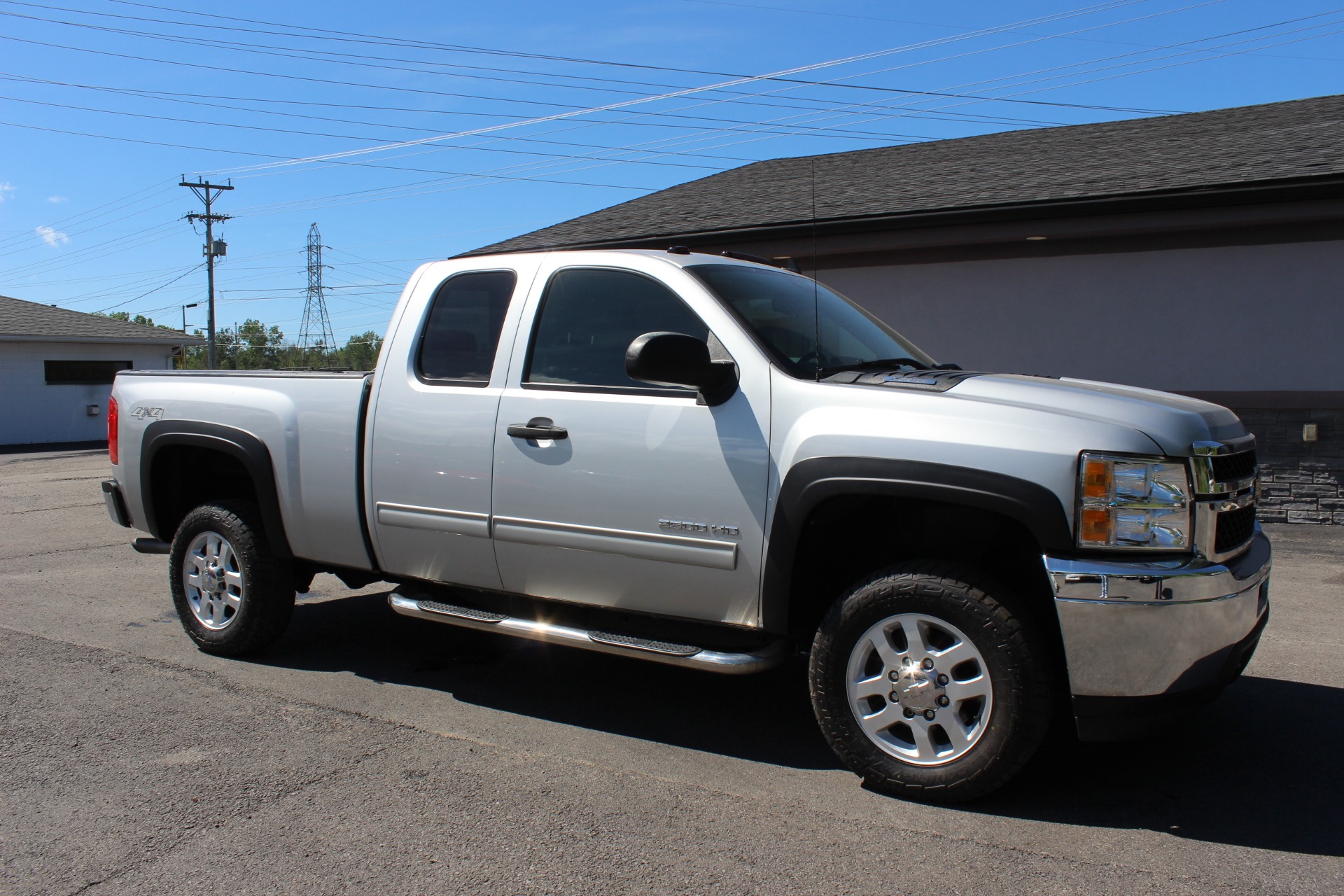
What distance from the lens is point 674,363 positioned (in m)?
3.69

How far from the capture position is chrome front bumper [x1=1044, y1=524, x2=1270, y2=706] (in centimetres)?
311

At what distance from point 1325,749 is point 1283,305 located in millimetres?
7288

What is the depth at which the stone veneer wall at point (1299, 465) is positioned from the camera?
381 inches

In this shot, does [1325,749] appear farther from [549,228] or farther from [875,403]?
[549,228]

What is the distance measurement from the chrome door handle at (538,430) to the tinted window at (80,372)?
29123 mm

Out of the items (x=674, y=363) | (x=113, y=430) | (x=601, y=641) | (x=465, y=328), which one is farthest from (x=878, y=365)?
(x=113, y=430)

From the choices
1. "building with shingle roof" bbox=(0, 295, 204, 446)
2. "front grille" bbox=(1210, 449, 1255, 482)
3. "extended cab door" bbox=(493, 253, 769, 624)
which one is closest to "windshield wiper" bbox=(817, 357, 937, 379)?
"extended cab door" bbox=(493, 253, 769, 624)

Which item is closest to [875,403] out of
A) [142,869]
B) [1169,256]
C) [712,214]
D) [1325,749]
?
[1325,749]

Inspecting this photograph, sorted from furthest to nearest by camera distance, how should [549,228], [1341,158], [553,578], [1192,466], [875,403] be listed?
1. [549,228]
2. [1341,158]
3. [553,578]
4. [875,403]
5. [1192,466]

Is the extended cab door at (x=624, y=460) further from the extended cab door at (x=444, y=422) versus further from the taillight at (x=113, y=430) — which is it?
the taillight at (x=113, y=430)

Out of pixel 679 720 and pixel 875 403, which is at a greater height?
pixel 875 403

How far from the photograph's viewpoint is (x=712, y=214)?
13.3 m

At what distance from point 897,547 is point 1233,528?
1.17 metres

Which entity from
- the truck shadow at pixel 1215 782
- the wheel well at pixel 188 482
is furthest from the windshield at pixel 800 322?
the wheel well at pixel 188 482
